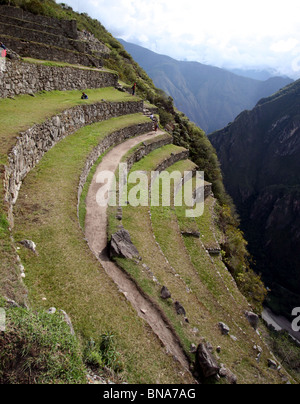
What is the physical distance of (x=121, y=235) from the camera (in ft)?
36.0

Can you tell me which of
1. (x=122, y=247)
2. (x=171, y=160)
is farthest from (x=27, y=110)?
(x=171, y=160)

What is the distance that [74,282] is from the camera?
7.17 m

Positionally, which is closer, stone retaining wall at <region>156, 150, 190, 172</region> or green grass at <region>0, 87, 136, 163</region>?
green grass at <region>0, 87, 136, 163</region>

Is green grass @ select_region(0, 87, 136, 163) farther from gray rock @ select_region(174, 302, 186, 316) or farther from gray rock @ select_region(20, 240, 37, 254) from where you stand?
gray rock @ select_region(174, 302, 186, 316)

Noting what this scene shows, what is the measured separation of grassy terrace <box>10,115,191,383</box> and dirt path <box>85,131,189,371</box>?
2.31 ft

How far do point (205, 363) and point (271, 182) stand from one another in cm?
16130

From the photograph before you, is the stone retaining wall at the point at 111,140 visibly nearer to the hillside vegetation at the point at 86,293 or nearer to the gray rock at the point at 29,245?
the hillside vegetation at the point at 86,293

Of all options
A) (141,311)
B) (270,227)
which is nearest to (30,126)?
(141,311)

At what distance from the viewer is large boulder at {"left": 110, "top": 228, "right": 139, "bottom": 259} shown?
400 inches

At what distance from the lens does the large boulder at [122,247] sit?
33.3 feet

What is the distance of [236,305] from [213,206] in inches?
509

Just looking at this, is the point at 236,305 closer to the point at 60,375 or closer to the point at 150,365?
the point at 150,365

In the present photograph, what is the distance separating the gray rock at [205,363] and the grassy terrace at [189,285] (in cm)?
45

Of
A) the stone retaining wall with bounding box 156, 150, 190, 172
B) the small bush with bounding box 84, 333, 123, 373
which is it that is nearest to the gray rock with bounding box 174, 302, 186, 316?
the small bush with bounding box 84, 333, 123, 373
